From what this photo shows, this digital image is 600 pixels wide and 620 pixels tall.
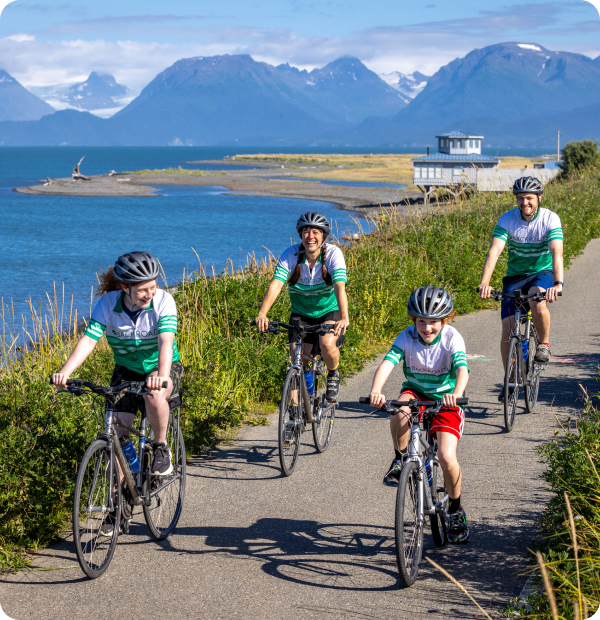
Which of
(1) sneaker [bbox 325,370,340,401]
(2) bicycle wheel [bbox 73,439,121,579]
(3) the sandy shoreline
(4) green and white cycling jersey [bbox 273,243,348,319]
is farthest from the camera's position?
(3) the sandy shoreline

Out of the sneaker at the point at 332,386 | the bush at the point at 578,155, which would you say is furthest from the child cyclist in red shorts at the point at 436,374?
the bush at the point at 578,155

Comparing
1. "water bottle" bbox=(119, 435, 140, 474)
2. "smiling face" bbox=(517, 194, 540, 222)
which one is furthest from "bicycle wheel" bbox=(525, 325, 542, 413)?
"water bottle" bbox=(119, 435, 140, 474)

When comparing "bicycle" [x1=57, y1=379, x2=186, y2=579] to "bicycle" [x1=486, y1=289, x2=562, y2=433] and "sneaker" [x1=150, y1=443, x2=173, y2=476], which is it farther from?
"bicycle" [x1=486, y1=289, x2=562, y2=433]

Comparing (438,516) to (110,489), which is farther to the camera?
(438,516)

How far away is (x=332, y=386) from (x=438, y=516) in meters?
2.46

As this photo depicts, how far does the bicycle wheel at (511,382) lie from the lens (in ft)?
24.2

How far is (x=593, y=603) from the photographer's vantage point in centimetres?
365

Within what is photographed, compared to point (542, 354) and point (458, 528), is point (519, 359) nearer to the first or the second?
point (542, 354)

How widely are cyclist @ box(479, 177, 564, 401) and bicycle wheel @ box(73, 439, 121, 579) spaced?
426 centimetres

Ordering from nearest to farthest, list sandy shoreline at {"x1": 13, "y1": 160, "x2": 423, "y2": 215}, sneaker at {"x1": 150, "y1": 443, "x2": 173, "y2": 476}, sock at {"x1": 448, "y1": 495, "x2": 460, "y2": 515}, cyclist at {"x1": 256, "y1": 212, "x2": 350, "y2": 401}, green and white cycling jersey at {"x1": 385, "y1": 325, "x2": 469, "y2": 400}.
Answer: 1. green and white cycling jersey at {"x1": 385, "y1": 325, "x2": 469, "y2": 400}
2. sock at {"x1": 448, "y1": 495, "x2": 460, "y2": 515}
3. sneaker at {"x1": 150, "y1": 443, "x2": 173, "y2": 476}
4. cyclist at {"x1": 256, "y1": 212, "x2": 350, "y2": 401}
5. sandy shoreline at {"x1": 13, "y1": 160, "x2": 423, "y2": 215}

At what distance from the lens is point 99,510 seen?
15.0 ft

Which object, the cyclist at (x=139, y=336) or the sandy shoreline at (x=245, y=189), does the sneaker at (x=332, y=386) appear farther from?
the sandy shoreline at (x=245, y=189)

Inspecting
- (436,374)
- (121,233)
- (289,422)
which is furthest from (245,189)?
(436,374)

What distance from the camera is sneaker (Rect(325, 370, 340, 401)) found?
7160mm
